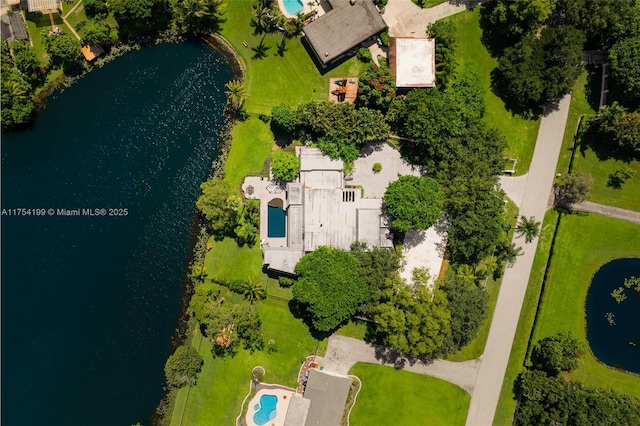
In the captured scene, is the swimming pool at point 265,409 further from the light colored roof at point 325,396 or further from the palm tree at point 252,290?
the palm tree at point 252,290

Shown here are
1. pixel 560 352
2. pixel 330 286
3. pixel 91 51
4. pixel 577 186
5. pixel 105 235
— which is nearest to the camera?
pixel 330 286

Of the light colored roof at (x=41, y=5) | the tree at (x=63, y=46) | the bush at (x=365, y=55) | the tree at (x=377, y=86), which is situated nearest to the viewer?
the tree at (x=377, y=86)

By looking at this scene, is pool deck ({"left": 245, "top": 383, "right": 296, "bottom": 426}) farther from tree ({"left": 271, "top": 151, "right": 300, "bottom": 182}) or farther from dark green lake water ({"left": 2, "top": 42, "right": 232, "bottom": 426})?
tree ({"left": 271, "top": 151, "right": 300, "bottom": 182})

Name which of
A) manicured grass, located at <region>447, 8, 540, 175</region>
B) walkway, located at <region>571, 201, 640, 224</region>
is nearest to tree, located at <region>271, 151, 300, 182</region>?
manicured grass, located at <region>447, 8, 540, 175</region>

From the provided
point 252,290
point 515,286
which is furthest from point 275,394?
point 515,286

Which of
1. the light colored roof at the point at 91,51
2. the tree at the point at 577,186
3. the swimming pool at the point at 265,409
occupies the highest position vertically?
the light colored roof at the point at 91,51

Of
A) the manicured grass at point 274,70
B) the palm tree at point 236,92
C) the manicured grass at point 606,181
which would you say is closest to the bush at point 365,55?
the manicured grass at point 274,70

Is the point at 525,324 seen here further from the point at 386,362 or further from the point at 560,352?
the point at 386,362
